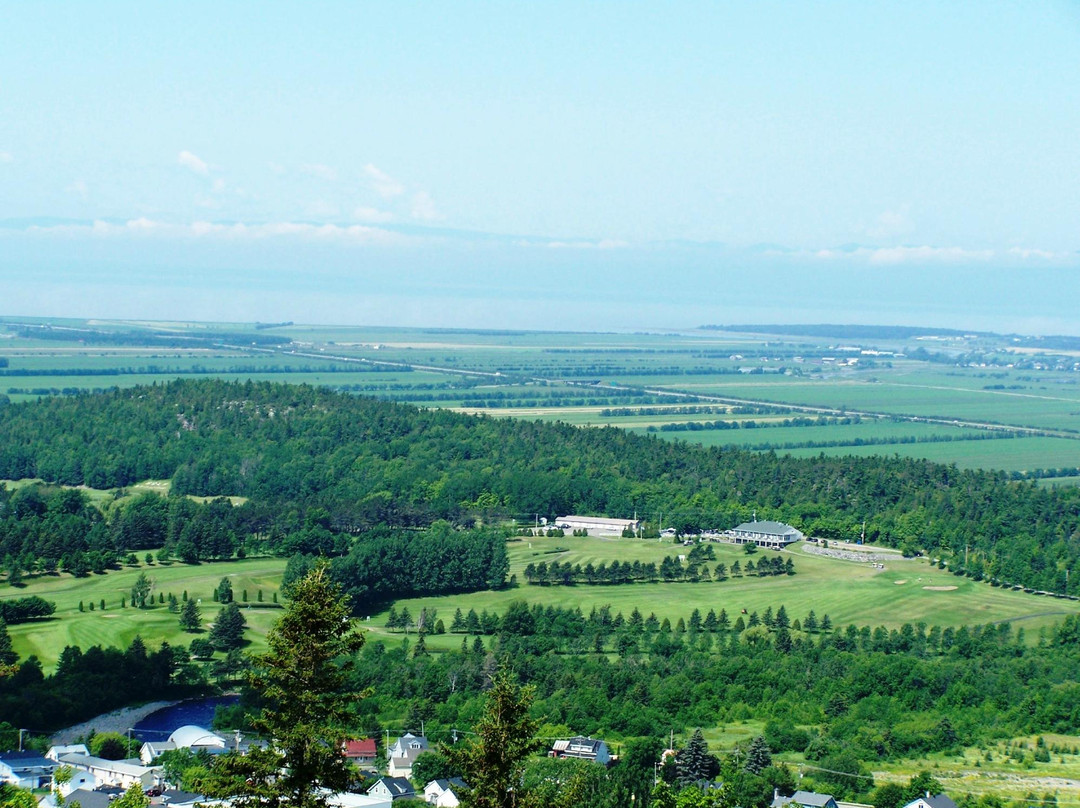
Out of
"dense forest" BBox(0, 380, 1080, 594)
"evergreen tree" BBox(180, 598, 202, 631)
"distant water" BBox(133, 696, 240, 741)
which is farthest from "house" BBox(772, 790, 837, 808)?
"dense forest" BBox(0, 380, 1080, 594)

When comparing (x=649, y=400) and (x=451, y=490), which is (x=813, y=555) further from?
(x=649, y=400)

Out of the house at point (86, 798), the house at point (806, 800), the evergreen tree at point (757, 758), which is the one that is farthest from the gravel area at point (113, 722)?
the house at point (806, 800)

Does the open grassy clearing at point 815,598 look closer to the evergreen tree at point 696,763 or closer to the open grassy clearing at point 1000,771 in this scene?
the open grassy clearing at point 1000,771

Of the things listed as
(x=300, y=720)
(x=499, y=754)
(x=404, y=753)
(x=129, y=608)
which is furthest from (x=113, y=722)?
(x=499, y=754)

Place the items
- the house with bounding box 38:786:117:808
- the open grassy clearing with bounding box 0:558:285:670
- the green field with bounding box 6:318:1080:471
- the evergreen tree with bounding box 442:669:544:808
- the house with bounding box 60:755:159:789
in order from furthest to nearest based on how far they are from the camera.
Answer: the green field with bounding box 6:318:1080:471, the open grassy clearing with bounding box 0:558:285:670, the house with bounding box 60:755:159:789, the house with bounding box 38:786:117:808, the evergreen tree with bounding box 442:669:544:808

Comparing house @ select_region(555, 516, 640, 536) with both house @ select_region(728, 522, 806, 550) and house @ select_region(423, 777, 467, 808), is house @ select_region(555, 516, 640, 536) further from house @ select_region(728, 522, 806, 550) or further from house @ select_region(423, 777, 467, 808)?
house @ select_region(423, 777, 467, 808)

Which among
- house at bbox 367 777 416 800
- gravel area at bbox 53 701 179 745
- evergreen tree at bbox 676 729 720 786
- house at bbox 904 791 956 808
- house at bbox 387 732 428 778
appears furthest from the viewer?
gravel area at bbox 53 701 179 745
